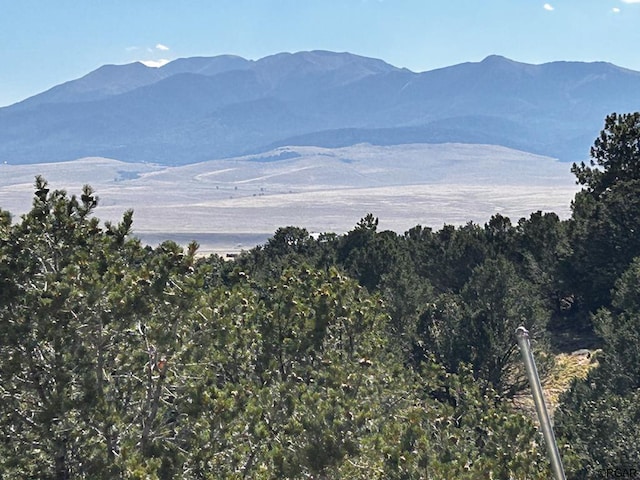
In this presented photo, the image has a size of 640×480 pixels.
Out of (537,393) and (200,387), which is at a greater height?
(537,393)

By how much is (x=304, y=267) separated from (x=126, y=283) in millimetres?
6142

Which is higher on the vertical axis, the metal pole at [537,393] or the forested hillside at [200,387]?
the metal pole at [537,393]

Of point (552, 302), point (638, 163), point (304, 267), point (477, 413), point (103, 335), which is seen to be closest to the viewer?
point (103, 335)

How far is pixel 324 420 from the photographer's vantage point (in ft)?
32.9

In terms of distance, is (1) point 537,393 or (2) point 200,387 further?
(2) point 200,387

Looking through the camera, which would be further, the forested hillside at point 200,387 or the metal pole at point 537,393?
the forested hillside at point 200,387

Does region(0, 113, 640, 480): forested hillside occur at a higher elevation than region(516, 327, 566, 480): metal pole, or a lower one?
lower

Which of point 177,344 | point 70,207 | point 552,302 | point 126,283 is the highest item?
point 70,207

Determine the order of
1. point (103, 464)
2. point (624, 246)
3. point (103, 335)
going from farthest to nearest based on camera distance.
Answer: point (624, 246) → point (103, 335) → point (103, 464)

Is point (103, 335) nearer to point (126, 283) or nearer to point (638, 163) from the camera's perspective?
point (126, 283)

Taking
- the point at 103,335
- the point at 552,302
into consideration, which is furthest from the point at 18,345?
the point at 552,302

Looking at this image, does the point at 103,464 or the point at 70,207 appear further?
the point at 70,207

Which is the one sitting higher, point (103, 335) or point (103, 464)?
point (103, 335)

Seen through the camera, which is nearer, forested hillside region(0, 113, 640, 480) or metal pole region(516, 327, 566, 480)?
metal pole region(516, 327, 566, 480)
